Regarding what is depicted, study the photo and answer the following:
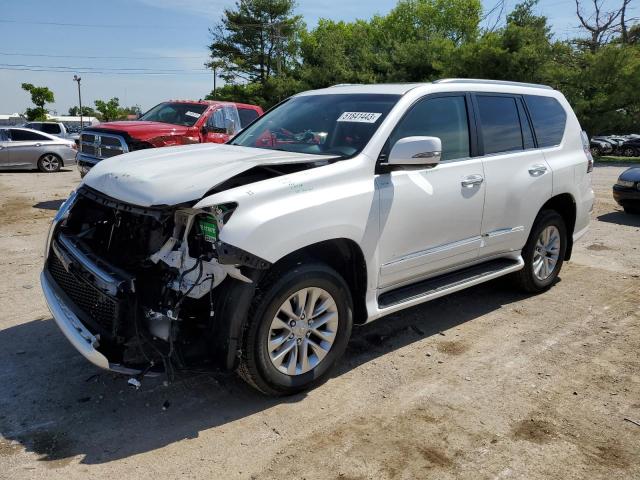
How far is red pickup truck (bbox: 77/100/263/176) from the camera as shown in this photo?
950cm

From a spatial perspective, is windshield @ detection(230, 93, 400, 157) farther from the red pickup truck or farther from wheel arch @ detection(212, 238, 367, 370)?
the red pickup truck

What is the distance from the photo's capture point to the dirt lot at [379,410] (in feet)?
9.38

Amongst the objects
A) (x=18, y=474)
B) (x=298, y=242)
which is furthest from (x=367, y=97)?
(x=18, y=474)

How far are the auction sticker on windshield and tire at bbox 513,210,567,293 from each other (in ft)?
7.24

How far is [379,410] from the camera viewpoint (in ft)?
11.1

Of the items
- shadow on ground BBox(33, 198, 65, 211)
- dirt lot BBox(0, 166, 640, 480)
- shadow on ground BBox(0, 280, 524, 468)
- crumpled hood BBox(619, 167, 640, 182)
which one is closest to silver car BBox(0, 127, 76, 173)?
shadow on ground BBox(33, 198, 65, 211)

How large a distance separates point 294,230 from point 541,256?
335 cm

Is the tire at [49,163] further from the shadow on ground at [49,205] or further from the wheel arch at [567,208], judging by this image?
the wheel arch at [567,208]

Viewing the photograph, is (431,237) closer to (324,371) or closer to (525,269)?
(324,371)

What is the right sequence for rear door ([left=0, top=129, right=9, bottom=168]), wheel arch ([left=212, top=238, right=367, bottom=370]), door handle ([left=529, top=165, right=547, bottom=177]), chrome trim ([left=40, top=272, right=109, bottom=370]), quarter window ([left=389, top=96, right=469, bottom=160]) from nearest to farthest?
1. chrome trim ([left=40, top=272, right=109, bottom=370])
2. wheel arch ([left=212, top=238, right=367, bottom=370])
3. quarter window ([left=389, top=96, right=469, bottom=160])
4. door handle ([left=529, top=165, right=547, bottom=177])
5. rear door ([left=0, top=129, right=9, bottom=168])

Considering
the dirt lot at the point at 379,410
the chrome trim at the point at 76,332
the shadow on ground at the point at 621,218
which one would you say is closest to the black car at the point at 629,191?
the shadow on ground at the point at 621,218

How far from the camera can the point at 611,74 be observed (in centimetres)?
2873

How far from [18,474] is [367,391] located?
205 centimetres

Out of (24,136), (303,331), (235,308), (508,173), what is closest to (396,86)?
(508,173)
